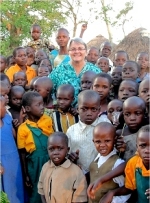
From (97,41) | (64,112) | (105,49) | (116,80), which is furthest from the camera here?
(97,41)

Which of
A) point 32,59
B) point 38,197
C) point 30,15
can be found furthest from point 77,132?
point 30,15

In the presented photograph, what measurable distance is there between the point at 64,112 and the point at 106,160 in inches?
36.0

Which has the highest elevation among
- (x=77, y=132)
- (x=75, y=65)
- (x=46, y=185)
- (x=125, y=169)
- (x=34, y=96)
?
(x=75, y=65)

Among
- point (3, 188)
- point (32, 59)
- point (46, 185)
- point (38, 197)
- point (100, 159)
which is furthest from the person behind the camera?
point (32, 59)

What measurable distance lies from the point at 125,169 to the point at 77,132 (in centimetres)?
66

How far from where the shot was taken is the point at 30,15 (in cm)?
927

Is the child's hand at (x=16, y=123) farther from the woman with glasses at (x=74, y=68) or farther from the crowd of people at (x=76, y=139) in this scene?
the woman with glasses at (x=74, y=68)

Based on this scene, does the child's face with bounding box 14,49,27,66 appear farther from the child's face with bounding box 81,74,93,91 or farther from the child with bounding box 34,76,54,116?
the child's face with bounding box 81,74,93,91

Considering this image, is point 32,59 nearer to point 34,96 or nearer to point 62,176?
point 34,96

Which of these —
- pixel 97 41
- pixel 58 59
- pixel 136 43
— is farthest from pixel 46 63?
pixel 97 41

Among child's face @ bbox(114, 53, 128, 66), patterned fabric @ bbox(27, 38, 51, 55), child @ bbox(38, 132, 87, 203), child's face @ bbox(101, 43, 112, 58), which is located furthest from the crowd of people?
patterned fabric @ bbox(27, 38, 51, 55)

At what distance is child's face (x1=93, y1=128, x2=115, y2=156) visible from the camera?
266 cm

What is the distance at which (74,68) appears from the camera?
4.12 metres

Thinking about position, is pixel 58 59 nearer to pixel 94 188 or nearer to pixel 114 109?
pixel 114 109
